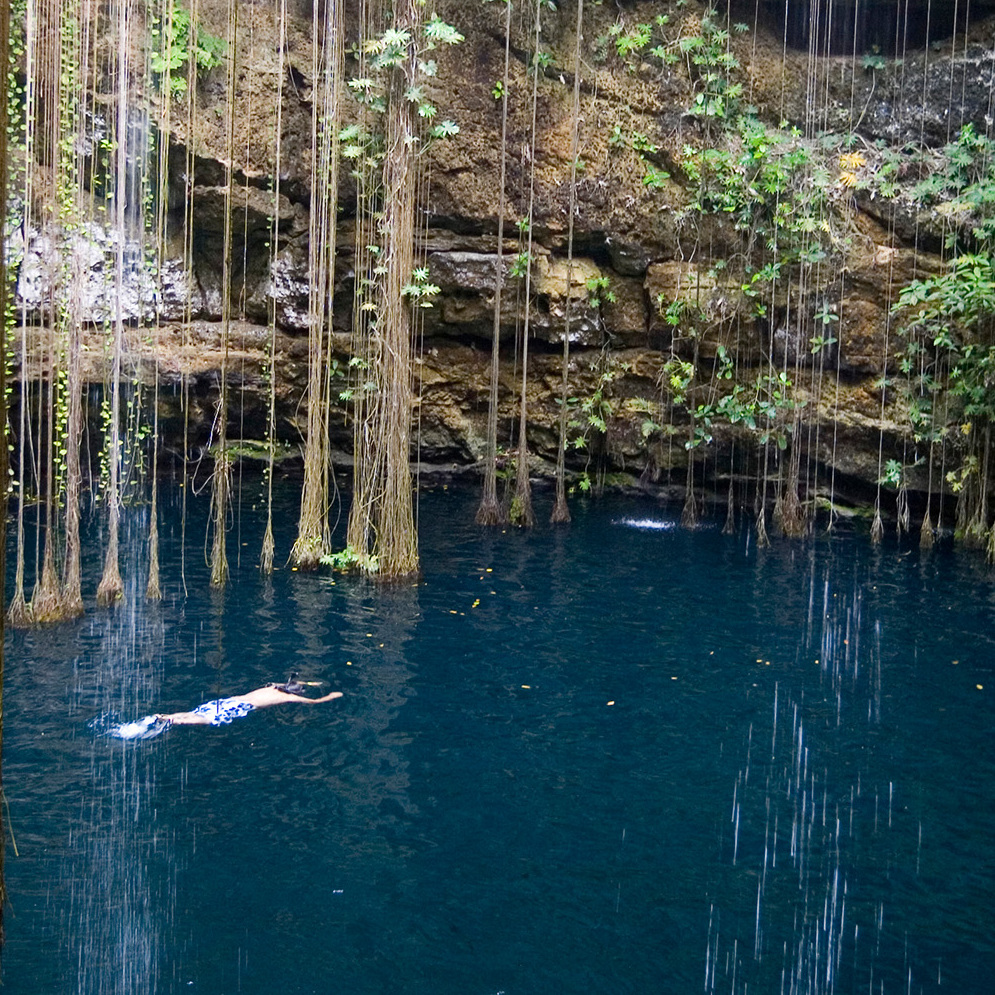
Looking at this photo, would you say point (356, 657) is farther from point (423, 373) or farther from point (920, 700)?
point (423, 373)

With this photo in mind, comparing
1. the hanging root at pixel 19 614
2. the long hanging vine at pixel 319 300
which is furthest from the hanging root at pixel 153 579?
the long hanging vine at pixel 319 300

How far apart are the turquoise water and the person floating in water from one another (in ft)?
0.33

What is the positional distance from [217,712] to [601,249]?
28.0 ft

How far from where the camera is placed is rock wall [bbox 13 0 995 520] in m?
11.6

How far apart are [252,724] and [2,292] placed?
155 inches

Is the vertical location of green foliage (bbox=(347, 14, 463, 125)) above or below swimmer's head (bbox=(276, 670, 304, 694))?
above

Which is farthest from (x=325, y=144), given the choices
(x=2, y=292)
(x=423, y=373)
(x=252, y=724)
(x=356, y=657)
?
(x=2, y=292)

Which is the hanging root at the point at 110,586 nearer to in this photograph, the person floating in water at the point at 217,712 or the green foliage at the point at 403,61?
the person floating in water at the point at 217,712

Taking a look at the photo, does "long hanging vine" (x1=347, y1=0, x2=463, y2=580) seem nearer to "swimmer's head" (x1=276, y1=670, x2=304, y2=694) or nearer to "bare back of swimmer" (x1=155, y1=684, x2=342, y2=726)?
"swimmer's head" (x1=276, y1=670, x2=304, y2=694)

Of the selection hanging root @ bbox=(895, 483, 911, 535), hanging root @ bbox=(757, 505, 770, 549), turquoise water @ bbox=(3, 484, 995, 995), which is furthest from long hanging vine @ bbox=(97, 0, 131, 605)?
hanging root @ bbox=(895, 483, 911, 535)

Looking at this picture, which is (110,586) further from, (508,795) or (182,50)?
(182,50)

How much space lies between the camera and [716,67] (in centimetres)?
1252

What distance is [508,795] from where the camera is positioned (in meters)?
4.81

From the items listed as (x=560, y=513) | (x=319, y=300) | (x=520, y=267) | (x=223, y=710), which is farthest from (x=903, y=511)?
(x=223, y=710)
